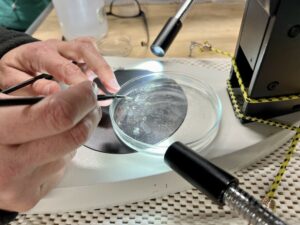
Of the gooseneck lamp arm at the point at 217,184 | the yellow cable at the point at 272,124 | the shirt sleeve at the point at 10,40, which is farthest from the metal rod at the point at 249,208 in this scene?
the shirt sleeve at the point at 10,40

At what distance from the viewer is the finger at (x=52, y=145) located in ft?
1.09

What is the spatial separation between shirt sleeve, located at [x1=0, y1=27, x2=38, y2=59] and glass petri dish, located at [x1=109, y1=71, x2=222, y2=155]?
25 cm

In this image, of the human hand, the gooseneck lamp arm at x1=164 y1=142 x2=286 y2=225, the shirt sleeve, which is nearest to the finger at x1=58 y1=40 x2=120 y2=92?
the human hand

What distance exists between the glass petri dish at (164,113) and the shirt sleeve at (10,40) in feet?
0.84

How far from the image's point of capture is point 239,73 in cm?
51

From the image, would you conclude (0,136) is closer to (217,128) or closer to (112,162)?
(112,162)

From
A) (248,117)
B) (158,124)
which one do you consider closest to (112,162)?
(158,124)

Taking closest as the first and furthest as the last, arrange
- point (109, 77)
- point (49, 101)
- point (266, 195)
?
1. point (49, 101)
2. point (266, 195)
3. point (109, 77)

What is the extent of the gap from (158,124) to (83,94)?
220mm

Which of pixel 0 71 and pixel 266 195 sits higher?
pixel 0 71

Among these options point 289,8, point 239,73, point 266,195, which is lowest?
point 266,195

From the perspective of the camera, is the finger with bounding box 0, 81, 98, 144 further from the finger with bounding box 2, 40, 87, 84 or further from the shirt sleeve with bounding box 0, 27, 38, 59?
the shirt sleeve with bounding box 0, 27, 38, 59

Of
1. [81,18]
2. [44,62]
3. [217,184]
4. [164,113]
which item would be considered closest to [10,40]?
[44,62]

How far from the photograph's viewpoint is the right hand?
303mm
